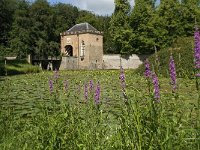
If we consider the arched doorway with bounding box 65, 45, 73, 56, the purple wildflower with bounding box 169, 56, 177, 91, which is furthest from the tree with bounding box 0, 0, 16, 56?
the purple wildflower with bounding box 169, 56, 177, 91

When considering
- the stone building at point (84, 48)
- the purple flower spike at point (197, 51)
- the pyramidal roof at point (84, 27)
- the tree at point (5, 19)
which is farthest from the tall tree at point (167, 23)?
the purple flower spike at point (197, 51)

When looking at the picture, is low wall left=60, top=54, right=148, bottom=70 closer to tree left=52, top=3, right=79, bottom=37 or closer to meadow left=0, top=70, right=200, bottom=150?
tree left=52, top=3, right=79, bottom=37

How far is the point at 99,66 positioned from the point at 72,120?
50426 millimetres

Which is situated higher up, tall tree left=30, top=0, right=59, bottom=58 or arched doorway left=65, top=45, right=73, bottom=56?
tall tree left=30, top=0, right=59, bottom=58

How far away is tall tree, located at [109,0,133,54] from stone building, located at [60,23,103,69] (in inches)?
187

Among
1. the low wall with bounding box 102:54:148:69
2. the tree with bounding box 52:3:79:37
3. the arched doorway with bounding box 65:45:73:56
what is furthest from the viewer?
the tree with bounding box 52:3:79:37

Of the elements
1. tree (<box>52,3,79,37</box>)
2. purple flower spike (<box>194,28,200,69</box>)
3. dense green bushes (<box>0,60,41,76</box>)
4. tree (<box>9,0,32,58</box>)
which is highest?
tree (<box>52,3,79,37</box>)

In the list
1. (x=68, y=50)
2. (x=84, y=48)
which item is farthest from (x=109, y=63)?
(x=68, y=50)

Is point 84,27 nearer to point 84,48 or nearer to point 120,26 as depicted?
point 84,48

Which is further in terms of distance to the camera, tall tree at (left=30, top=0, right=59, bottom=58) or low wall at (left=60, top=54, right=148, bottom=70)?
tall tree at (left=30, top=0, right=59, bottom=58)

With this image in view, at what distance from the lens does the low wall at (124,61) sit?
169 ft

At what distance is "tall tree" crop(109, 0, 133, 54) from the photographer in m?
48.8

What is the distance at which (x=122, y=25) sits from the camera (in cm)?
4997

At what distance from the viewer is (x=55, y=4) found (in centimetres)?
6944
